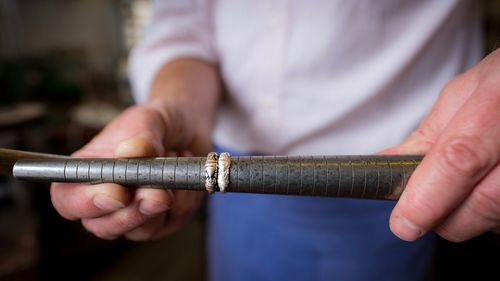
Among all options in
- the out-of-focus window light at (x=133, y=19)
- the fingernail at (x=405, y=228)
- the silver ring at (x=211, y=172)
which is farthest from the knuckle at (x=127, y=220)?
the out-of-focus window light at (x=133, y=19)

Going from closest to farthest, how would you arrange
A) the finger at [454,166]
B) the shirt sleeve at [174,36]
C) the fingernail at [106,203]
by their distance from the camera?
1. the finger at [454,166]
2. the fingernail at [106,203]
3. the shirt sleeve at [174,36]

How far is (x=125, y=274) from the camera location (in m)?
1.91

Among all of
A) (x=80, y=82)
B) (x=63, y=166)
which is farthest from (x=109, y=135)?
(x=80, y=82)

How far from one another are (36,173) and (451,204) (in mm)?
485

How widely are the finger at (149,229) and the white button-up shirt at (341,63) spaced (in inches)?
11.8

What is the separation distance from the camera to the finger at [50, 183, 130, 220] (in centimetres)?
42

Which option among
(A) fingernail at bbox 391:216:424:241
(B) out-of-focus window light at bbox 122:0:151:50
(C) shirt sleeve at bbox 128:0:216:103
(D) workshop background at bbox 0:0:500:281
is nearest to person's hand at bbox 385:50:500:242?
(A) fingernail at bbox 391:216:424:241

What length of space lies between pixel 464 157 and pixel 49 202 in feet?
6.52

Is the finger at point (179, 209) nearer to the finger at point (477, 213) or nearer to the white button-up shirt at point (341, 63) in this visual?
the white button-up shirt at point (341, 63)

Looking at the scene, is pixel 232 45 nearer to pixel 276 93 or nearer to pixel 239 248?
pixel 276 93

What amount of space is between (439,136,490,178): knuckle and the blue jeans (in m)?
0.41

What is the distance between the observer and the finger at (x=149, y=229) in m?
0.52

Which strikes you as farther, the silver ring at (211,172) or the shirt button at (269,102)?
the shirt button at (269,102)

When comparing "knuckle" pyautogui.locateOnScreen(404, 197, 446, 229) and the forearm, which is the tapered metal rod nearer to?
"knuckle" pyautogui.locateOnScreen(404, 197, 446, 229)
